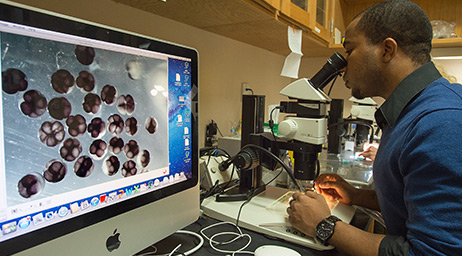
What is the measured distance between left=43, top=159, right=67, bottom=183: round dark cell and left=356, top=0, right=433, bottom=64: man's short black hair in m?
0.86

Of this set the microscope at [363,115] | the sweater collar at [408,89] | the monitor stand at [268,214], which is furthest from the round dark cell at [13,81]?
the microscope at [363,115]

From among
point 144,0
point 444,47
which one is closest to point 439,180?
point 144,0

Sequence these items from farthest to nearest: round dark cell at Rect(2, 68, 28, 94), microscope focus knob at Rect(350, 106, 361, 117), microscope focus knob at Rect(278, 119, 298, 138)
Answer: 1. microscope focus knob at Rect(350, 106, 361, 117)
2. microscope focus knob at Rect(278, 119, 298, 138)
3. round dark cell at Rect(2, 68, 28, 94)

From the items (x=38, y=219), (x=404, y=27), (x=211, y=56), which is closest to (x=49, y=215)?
→ (x=38, y=219)

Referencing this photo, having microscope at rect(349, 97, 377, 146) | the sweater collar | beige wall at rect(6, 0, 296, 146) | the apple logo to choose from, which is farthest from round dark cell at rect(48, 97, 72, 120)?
microscope at rect(349, 97, 377, 146)

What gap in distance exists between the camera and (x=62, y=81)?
0.44m

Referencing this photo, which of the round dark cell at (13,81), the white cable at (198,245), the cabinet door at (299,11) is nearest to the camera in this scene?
the round dark cell at (13,81)

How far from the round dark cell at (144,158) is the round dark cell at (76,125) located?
0.42 ft

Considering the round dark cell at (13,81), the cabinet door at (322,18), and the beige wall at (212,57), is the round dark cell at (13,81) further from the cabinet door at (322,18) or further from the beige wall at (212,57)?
the cabinet door at (322,18)

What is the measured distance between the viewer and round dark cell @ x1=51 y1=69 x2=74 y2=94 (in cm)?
43

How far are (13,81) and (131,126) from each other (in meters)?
0.20

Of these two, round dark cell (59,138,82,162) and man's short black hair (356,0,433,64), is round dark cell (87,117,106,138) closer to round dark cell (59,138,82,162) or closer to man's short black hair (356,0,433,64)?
round dark cell (59,138,82,162)

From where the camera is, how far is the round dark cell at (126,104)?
1.73 ft

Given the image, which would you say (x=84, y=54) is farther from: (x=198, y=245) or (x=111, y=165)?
(x=198, y=245)
